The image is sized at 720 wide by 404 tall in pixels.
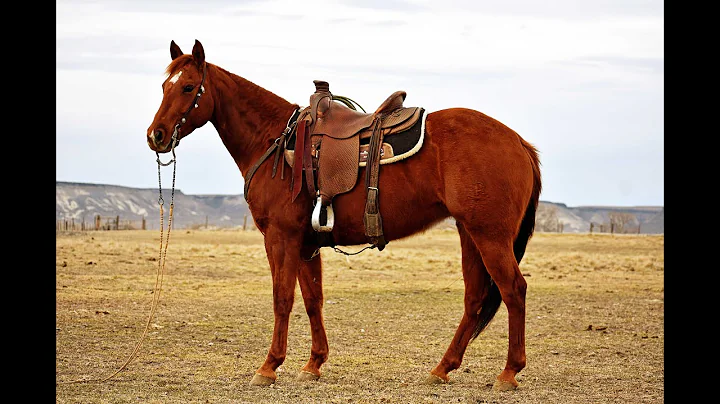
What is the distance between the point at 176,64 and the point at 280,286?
2.47 meters

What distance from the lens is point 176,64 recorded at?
7844 millimetres

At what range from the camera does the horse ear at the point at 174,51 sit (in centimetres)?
816

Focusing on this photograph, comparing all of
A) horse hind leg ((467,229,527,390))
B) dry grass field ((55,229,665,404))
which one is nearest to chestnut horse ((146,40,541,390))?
horse hind leg ((467,229,527,390))

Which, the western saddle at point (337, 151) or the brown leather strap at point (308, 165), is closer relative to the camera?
the western saddle at point (337, 151)

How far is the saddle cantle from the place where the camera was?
7.54 m

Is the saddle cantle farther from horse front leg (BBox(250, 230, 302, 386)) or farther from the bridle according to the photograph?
the bridle

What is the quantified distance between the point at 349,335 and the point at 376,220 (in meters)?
3.85

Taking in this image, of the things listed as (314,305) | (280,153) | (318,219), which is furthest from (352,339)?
(280,153)

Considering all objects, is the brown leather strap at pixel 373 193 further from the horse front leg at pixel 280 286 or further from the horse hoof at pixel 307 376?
the horse hoof at pixel 307 376

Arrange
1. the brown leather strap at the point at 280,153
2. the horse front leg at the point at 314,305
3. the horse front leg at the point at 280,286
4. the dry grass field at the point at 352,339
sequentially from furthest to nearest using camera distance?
the horse front leg at the point at 314,305 → the brown leather strap at the point at 280,153 → the horse front leg at the point at 280,286 → the dry grass field at the point at 352,339

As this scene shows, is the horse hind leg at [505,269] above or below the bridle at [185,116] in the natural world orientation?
below

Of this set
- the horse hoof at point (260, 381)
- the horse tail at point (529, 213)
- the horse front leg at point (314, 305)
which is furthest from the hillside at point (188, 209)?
the horse hoof at point (260, 381)

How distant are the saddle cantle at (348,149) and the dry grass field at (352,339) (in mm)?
1789

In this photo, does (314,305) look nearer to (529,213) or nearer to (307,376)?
(307,376)
